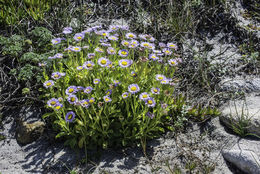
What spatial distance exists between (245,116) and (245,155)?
1.61 ft

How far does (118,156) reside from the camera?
2.71 m

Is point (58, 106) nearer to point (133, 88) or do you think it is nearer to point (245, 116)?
point (133, 88)

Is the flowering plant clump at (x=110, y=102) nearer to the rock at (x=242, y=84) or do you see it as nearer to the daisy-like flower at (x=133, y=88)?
the daisy-like flower at (x=133, y=88)

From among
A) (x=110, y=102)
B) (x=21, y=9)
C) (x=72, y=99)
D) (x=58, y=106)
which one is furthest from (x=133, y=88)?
(x=21, y=9)

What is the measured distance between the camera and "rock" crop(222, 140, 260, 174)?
247cm

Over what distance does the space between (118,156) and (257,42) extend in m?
2.86

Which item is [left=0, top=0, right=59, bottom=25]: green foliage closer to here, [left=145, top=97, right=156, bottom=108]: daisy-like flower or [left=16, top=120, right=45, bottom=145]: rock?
[left=16, top=120, right=45, bottom=145]: rock

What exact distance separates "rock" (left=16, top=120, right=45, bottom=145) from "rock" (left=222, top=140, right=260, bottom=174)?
195cm

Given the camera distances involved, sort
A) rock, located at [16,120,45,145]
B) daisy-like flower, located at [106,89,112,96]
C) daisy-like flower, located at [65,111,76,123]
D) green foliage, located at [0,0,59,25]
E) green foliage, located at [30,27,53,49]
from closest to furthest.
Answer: daisy-like flower, located at [65,111,76,123] → daisy-like flower, located at [106,89,112,96] → rock, located at [16,120,45,145] → green foliage, located at [30,27,53,49] → green foliage, located at [0,0,59,25]

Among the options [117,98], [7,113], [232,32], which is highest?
[232,32]

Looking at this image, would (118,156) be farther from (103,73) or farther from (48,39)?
(48,39)

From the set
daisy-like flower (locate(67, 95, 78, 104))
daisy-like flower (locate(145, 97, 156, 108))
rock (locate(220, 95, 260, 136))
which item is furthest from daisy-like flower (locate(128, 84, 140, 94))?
rock (locate(220, 95, 260, 136))

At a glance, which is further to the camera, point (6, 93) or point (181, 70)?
point (181, 70)

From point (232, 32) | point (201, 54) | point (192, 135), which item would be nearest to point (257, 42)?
point (232, 32)
